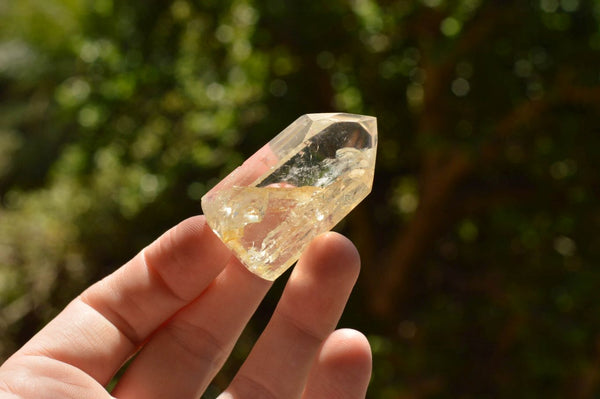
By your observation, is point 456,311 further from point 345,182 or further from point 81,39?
A: point 81,39

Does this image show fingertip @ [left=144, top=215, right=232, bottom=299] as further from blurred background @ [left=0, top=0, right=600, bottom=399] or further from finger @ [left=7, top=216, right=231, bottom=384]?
blurred background @ [left=0, top=0, right=600, bottom=399]

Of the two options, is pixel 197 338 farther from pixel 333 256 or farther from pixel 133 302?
pixel 333 256

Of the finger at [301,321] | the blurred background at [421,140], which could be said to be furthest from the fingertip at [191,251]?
the blurred background at [421,140]

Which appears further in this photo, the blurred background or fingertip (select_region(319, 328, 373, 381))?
the blurred background

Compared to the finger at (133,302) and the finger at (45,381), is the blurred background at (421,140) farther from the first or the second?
the finger at (45,381)

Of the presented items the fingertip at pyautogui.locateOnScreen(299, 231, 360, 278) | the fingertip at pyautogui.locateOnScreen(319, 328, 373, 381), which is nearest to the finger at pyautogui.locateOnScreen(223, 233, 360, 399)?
the fingertip at pyautogui.locateOnScreen(299, 231, 360, 278)
